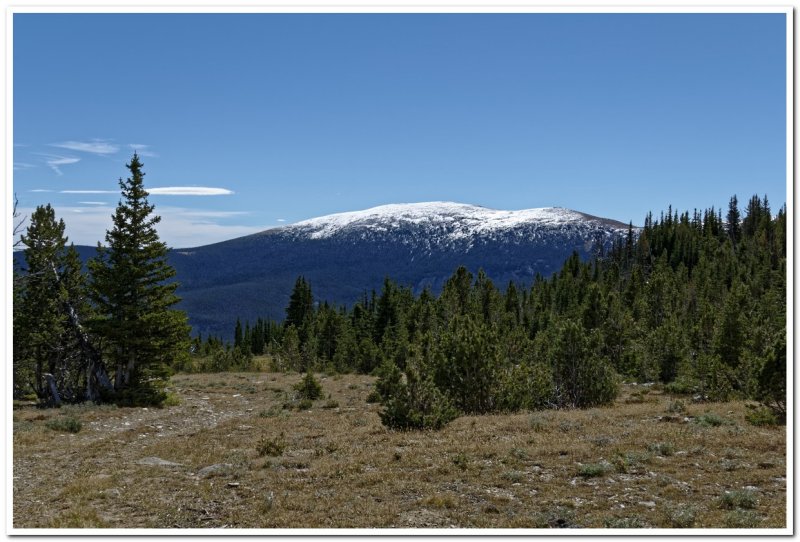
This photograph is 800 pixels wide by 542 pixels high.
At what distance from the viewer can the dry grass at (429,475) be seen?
10.7 m

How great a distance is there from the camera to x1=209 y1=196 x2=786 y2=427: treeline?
2664 centimetres

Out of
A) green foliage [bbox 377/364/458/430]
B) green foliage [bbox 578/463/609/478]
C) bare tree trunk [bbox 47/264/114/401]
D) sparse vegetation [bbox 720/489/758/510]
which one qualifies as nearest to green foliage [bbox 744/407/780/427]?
green foliage [bbox 578/463/609/478]

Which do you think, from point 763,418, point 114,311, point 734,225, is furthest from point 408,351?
point 734,225

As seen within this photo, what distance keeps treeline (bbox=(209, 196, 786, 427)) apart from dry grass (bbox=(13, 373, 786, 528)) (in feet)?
9.28

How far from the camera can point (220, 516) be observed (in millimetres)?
11109

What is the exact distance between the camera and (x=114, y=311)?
111 ft

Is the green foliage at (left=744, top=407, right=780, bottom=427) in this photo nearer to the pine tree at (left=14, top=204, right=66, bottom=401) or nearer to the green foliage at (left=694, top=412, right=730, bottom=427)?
the green foliage at (left=694, top=412, right=730, bottom=427)

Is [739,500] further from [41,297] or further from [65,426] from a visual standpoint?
[41,297]

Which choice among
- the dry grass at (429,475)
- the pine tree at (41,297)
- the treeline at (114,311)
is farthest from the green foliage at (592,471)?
the pine tree at (41,297)

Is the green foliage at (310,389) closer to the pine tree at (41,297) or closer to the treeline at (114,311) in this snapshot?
the treeline at (114,311)

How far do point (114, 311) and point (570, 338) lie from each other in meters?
26.6

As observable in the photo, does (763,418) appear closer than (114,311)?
Yes
